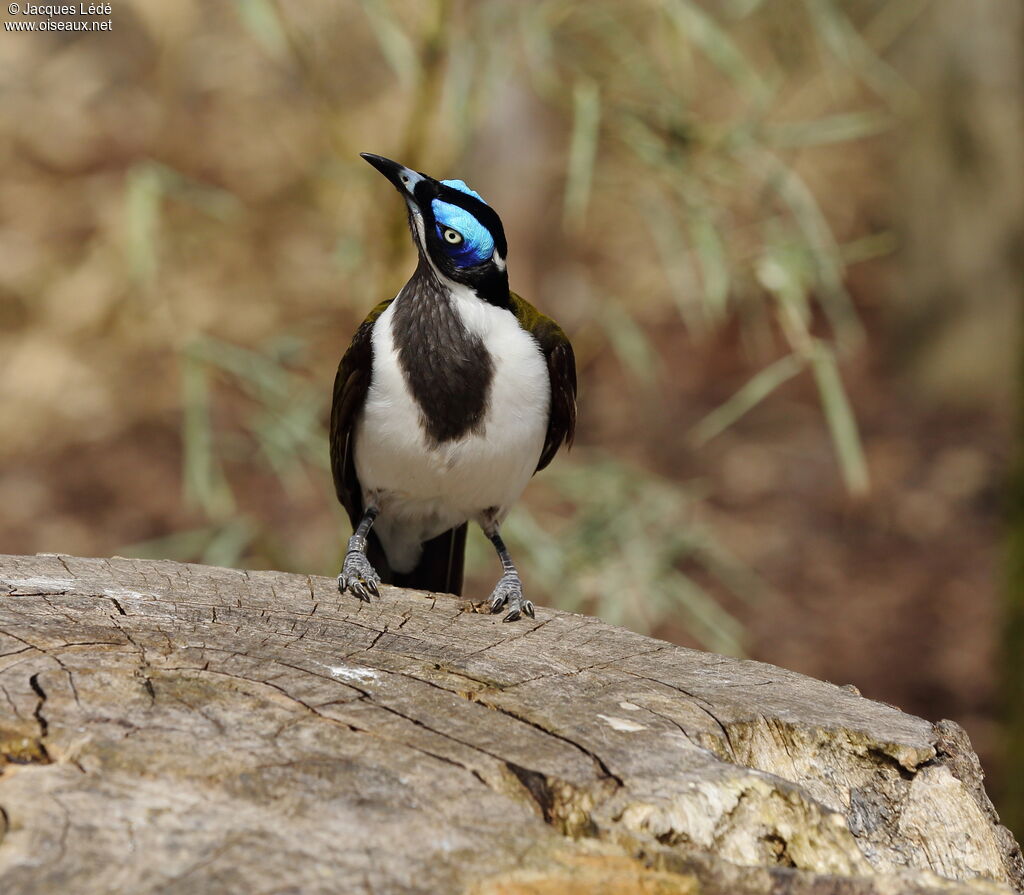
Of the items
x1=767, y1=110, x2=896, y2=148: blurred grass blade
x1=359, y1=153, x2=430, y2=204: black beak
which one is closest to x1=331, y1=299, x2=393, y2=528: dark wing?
x1=359, y1=153, x2=430, y2=204: black beak

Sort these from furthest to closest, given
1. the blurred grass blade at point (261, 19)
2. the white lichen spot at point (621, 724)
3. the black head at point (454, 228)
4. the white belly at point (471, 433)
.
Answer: the blurred grass blade at point (261, 19)
the white belly at point (471, 433)
the black head at point (454, 228)
the white lichen spot at point (621, 724)

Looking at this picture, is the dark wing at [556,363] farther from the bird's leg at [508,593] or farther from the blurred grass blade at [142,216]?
the blurred grass blade at [142,216]

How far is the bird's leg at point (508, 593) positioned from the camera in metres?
3.06

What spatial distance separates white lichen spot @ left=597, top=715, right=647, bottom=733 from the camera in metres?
2.19

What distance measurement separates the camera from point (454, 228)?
138 inches

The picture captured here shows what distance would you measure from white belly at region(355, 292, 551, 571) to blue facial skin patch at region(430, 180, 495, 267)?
12 centimetres

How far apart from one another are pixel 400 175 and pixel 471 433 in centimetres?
73

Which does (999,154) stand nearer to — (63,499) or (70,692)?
(63,499)

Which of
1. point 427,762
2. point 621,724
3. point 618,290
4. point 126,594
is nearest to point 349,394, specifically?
point 126,594

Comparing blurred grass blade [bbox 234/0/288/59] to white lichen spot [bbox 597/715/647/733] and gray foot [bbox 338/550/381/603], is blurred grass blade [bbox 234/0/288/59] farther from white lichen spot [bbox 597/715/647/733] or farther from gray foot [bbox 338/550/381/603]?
white lichen spot [bbox 597/715/647/733]

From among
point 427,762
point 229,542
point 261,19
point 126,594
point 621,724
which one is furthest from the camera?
point 229,542

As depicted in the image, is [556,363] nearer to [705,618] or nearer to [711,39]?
[711,39]

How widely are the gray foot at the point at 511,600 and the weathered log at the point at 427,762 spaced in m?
0.24

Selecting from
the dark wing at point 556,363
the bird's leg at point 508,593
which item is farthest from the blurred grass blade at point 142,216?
the bird's leg at point 508,593
